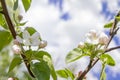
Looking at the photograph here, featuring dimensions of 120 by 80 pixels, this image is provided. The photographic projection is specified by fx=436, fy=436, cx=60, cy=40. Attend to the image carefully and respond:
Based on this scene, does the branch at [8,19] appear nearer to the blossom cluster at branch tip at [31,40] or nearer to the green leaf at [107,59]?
the blossom cluster at branch tip at [31,40]

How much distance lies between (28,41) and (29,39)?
0.02 m

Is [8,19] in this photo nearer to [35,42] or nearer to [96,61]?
[35,42]

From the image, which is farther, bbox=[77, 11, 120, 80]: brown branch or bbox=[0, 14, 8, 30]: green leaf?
bbox=[0, 14, 8, 30]: green leaf

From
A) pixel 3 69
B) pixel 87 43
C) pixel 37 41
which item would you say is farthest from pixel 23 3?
pixel 3 69

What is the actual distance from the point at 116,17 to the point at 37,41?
0.99ft

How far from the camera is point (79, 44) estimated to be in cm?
155

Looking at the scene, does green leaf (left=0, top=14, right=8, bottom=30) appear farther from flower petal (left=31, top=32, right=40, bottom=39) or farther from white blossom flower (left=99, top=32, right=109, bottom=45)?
white blossom flower (left=99, top=32, right=109, bottom=45)

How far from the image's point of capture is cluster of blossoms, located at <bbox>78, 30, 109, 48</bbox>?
1520mm

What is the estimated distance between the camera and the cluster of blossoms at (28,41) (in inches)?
56.0

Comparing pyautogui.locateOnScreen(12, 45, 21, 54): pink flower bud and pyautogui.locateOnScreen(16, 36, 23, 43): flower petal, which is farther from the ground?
pyautogui.locateOnScreen(16, 36, 23, 43): flower petal

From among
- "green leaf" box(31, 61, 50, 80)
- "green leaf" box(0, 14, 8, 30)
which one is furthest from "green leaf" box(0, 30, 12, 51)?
"green leaf" box(31, 61, 50, 80)

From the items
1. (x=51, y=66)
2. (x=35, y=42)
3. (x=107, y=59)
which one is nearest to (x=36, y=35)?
(x=35, y=42)

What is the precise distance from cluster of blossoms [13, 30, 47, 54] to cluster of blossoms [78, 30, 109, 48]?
5.6 inches

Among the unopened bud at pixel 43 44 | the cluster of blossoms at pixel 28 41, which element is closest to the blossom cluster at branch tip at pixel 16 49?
the cluster of blossoms at pixel 28 41
